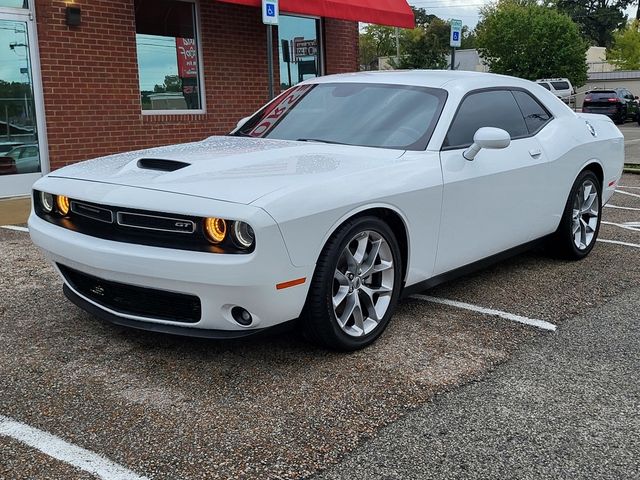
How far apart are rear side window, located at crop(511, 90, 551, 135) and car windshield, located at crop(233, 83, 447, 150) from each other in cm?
101

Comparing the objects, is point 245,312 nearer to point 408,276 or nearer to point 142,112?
point 408,276

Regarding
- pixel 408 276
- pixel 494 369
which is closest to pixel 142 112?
pixel 408 276

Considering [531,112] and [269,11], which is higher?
[269,11]

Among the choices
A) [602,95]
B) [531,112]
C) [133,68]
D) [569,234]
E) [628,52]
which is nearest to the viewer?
[531,112]

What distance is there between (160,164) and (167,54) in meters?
6.90

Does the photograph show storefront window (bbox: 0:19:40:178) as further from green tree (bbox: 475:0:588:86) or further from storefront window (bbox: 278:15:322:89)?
green tree (bbox: 475:0:588:86)

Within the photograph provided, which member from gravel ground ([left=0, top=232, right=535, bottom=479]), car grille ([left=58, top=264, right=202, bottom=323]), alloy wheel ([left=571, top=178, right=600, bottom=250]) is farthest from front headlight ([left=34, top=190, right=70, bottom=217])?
alloy wheel ([left=571, top=178, right=600, bottom=250])

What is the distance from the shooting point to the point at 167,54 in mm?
10141

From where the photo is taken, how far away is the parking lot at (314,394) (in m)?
2.69

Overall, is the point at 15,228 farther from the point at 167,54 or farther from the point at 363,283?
the point at 363,283

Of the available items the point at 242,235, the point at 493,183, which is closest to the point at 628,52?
the point at 493,183

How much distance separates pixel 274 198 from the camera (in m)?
3.17

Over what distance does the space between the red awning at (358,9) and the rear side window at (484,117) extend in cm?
524

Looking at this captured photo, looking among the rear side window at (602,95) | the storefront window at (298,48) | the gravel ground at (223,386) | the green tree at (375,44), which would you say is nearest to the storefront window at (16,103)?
the storefront window at (298,48)
